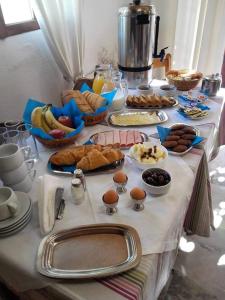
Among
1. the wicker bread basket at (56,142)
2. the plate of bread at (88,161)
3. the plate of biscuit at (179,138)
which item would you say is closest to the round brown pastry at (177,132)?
the plate of biscuit at (179,138)

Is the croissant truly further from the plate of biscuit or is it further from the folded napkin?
the plate of biscuit

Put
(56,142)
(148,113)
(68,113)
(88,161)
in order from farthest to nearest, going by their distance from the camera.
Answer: (148,113) → (68,113) → (56,142) → (88,161)

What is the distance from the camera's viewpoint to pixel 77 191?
0.64 meters

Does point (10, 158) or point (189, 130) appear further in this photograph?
point (189, 130)

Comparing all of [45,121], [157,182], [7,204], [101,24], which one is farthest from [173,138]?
[101,24]

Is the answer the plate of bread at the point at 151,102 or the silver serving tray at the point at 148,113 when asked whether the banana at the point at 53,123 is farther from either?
the plate of bread at the point at 151,102

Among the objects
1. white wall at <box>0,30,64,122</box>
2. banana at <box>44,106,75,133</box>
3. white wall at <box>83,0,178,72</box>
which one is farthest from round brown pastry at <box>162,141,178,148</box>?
white wall at <box>83,0,178,72</box>

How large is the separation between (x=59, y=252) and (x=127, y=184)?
273mm

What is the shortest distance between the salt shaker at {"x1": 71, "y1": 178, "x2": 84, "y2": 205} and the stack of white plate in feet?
0.36

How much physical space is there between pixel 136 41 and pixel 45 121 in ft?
2.48

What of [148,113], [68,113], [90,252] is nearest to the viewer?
[90,252]

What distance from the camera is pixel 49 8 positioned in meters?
1.12

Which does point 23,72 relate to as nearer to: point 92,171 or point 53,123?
point 53,123

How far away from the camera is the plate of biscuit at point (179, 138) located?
0.83 meters
